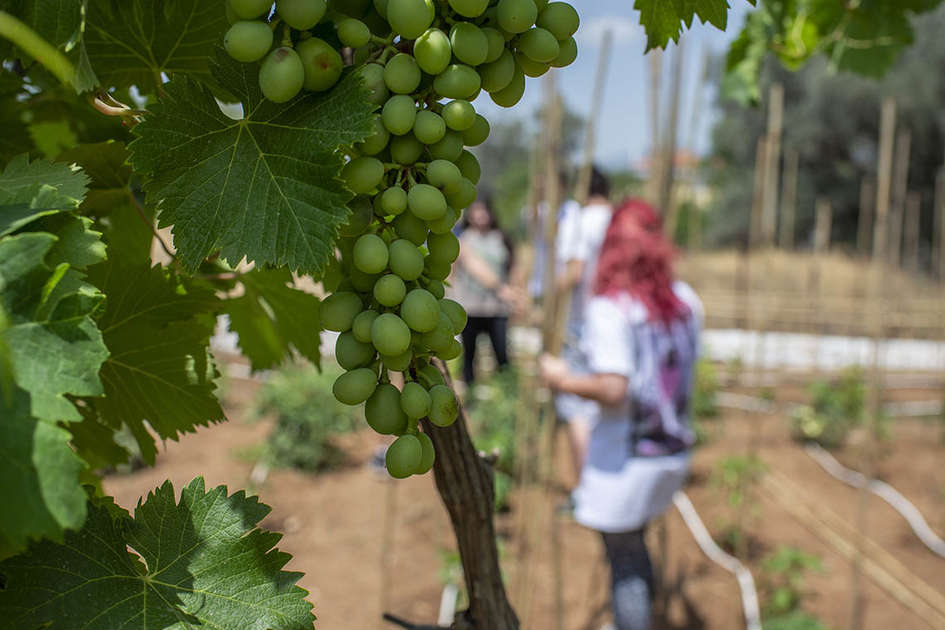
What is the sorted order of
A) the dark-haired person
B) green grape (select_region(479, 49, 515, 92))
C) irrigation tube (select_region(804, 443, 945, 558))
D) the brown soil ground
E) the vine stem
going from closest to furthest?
the vine stem → green grape (select_region(479, 49, 515, 92)) → the dark-haired person → the brown soil ground → irrigation tube (select_region(804, 443, 945, 558))

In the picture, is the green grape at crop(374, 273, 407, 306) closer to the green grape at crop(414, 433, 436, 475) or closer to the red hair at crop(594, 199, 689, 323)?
the green grape at crop(414, 433, 436, 475)

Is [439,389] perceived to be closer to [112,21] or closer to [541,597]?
[112,21]

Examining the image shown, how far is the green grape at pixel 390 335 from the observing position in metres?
0.45

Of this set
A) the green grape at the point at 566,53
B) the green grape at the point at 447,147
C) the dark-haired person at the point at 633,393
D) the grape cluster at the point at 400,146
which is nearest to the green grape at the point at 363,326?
the grape cluster at the point at 400,146

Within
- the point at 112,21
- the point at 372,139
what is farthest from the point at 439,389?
the point at 112,21

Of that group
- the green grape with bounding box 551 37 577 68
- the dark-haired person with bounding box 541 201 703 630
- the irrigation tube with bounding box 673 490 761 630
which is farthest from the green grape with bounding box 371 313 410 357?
the irrigation tube with bounding box 673 490 761 630

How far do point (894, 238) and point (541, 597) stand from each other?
2.98m

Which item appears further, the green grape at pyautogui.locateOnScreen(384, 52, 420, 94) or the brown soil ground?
the brown soil ground

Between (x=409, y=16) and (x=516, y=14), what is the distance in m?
0.07

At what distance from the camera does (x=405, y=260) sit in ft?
1.53

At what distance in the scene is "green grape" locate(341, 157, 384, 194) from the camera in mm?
466

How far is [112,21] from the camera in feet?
1.84

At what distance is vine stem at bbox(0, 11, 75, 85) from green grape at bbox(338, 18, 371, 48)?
0.16m

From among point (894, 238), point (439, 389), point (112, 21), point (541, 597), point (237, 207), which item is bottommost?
point (541, 597)
